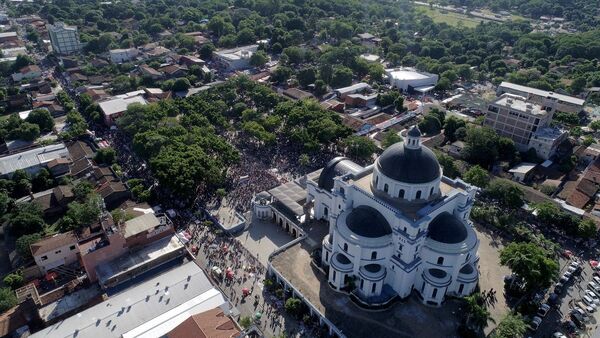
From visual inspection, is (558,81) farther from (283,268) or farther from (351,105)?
(283,268)

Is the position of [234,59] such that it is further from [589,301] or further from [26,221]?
[589,301]

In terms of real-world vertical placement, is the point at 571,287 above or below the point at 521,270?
below

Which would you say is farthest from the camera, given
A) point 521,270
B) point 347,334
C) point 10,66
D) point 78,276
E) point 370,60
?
point 370,60

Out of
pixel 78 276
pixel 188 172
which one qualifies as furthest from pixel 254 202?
pixel 78 276

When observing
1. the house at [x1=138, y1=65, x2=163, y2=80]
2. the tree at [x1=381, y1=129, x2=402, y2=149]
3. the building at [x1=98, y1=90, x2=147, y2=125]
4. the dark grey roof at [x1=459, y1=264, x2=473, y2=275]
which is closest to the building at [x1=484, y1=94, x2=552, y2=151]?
the tree at [x1=381, y1=129, x2=402, y2=149]

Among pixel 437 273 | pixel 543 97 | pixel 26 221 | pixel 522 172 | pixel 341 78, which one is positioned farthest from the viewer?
pixel 341 78

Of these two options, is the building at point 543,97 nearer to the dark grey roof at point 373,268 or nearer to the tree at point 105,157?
the dark grey roof at point 373,268

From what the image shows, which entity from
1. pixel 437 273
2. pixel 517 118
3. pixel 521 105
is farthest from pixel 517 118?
pixel 437 273
